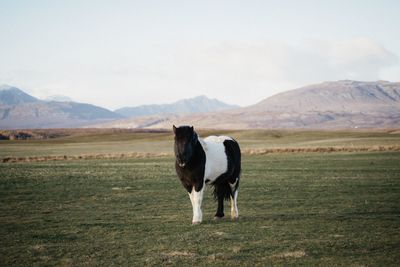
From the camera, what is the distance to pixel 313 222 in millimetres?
12555

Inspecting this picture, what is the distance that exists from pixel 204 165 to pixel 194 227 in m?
1.72

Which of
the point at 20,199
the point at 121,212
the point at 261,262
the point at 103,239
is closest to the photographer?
the point at 261,262

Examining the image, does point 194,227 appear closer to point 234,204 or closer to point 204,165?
point 204,165

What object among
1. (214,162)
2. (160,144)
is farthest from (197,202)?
(160,144)

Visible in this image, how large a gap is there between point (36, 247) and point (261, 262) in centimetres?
503

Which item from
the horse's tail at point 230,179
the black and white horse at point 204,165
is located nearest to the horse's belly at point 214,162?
the black and white horse at point 204,165

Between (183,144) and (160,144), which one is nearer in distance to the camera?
(183,144)

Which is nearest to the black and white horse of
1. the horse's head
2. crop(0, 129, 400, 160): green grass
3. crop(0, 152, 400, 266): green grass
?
the horse's head

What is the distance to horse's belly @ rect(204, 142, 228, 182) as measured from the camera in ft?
41.7

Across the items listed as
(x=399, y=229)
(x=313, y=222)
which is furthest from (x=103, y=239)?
(x=399, y=229)

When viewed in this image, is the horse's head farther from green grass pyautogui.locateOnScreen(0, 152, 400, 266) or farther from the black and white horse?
green grass pyautogui.locateOnScreen(0, 152, 400, 266)

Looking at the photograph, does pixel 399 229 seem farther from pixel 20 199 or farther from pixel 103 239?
pixel 20 199

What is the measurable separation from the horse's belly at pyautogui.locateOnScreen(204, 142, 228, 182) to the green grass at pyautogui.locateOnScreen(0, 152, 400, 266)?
1.38 metres

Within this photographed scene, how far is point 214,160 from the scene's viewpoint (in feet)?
42.4
